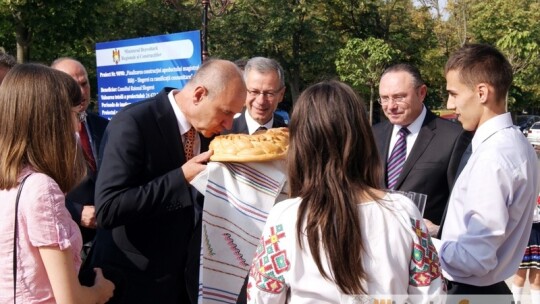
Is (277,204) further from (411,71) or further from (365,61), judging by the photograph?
(365,61)

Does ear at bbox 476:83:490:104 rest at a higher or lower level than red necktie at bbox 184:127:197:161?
higher

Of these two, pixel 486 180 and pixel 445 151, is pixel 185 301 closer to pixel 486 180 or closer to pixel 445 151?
pixel 486 180

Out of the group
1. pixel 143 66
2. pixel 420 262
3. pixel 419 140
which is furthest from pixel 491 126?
pixel 143 66

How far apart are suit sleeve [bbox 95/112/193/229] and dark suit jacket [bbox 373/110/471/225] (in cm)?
156

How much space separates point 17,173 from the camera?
2152 millimetres

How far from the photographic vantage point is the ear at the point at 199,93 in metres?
2.99

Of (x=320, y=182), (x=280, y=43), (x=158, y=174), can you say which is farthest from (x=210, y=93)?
(x=280, y=43)

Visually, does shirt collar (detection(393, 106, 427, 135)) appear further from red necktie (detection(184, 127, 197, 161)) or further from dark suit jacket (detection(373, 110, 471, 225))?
red necktie (detection(184, 127, 197, 161))

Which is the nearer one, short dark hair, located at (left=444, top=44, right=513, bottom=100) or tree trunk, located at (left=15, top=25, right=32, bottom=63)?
short dark hair, located at (left=444, top=44, right=513, bottom=100)

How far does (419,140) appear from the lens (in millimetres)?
4062

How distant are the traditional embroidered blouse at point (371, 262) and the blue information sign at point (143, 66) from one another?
15.2 ft

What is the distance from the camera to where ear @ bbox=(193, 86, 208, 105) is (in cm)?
299

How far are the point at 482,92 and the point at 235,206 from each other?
4.08ft

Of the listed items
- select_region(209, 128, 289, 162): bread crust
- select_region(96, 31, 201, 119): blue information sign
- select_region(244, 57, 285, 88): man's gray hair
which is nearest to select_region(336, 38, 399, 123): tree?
select_region(96, 31, 201, 119): blue information sign
